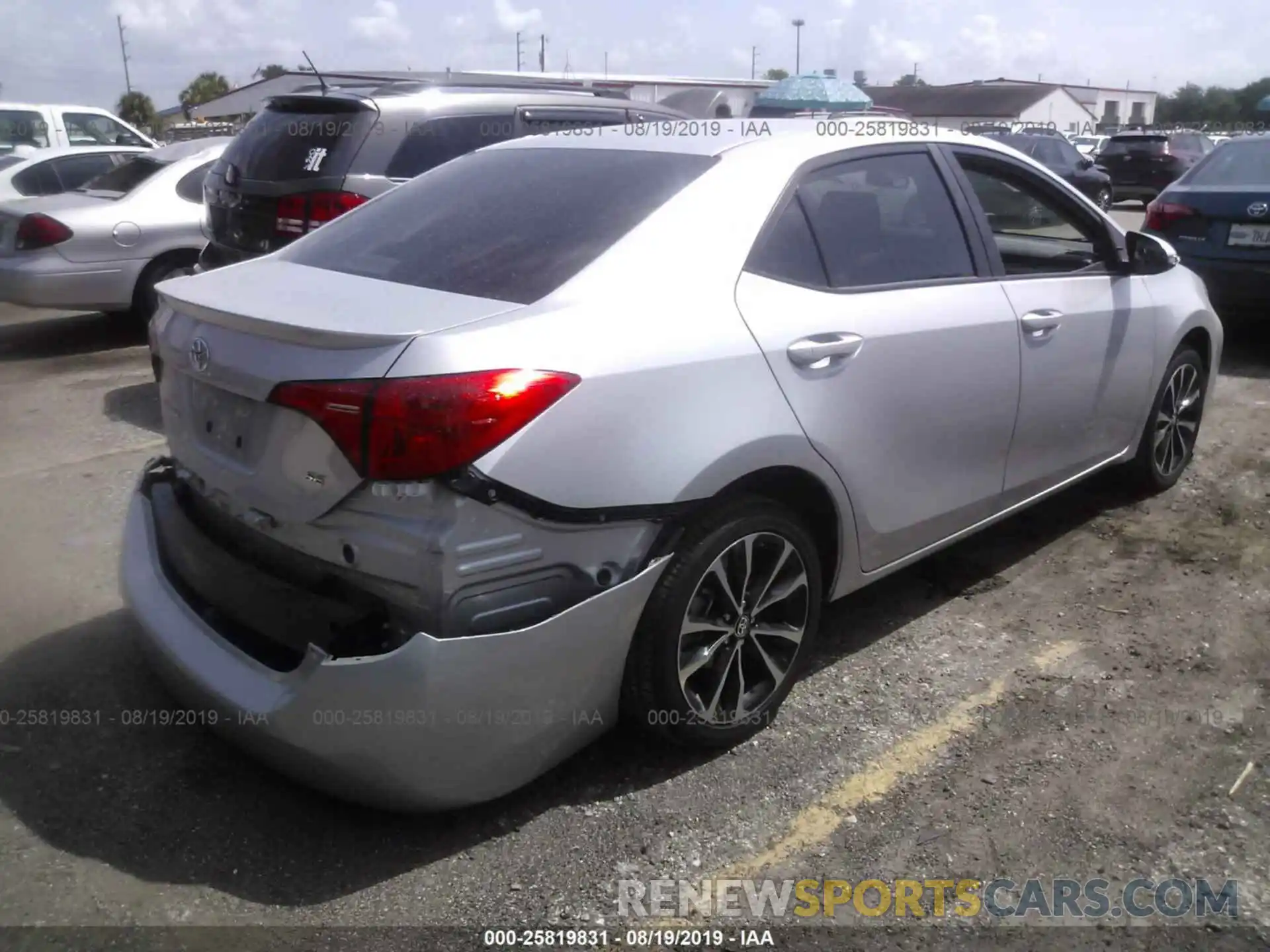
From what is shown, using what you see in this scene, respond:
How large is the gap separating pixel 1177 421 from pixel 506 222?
11.5ft

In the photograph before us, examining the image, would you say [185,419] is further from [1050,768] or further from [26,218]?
[26,218]

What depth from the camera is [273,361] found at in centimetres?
263

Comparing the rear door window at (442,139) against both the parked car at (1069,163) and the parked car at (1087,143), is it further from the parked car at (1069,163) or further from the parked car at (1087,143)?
the parked car at (1087,143)

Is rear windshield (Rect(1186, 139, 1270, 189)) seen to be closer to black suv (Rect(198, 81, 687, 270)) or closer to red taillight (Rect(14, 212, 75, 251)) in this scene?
black suv (Rect(198, 81, 687, 270))

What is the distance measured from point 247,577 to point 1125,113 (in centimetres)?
9315

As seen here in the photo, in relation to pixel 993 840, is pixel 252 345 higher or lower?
higher

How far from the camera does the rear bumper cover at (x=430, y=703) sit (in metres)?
2.48

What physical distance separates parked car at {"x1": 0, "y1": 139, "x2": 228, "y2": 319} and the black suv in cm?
203

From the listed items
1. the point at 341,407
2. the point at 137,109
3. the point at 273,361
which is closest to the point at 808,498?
the point at 341,407

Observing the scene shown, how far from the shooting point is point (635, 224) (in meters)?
3.00

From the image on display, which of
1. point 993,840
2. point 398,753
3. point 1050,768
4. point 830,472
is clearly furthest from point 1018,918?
point 398,753

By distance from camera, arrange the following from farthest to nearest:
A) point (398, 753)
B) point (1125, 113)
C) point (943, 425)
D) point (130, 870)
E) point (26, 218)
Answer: point (1125, 113) < point (26, 218) < point (943, 425) < point (130, 870) < point (398, 753)

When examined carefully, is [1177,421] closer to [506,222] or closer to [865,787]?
[865,787]

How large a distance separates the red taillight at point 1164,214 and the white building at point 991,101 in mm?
45433
